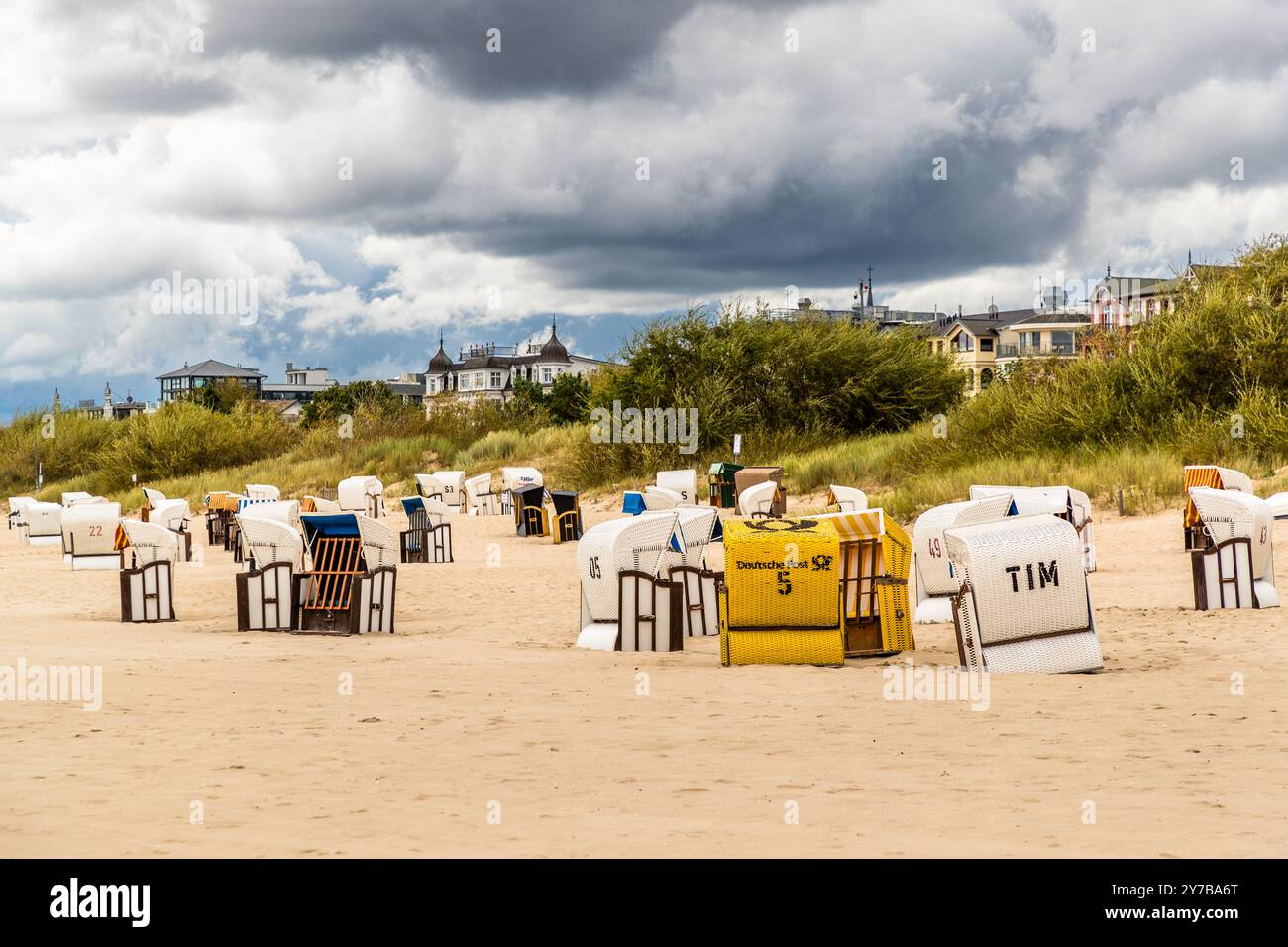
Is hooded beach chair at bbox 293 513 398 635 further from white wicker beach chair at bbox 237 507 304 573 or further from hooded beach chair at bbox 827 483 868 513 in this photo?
hooded beach chair at bbox 827 483 868 513

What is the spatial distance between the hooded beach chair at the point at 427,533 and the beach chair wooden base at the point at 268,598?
29.9 ft

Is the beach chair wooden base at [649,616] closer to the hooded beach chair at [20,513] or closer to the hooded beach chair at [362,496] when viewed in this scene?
the hooded beach chair at [362,496]

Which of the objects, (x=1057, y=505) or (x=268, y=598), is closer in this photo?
(x=268, y=598)

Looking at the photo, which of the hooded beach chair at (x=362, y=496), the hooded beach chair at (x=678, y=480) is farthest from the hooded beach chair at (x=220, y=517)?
the hooded beach chair at (x=678, y=480)

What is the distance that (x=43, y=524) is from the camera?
31.1 m

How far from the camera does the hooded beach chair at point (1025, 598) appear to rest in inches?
380

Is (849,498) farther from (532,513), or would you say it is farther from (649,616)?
(649,616)

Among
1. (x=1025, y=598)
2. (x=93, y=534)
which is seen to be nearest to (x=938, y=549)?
(x=1025, y=598)

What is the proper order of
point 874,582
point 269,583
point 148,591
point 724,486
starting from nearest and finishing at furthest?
point 874,582
point 269,583
point 148,591
point 724,486

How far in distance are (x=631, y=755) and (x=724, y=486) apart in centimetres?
2419

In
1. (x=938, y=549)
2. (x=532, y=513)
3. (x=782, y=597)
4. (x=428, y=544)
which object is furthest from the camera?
(x=532, y=513)

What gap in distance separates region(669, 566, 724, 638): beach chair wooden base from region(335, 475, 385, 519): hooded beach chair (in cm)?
2008

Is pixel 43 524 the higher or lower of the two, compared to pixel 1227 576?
higher
